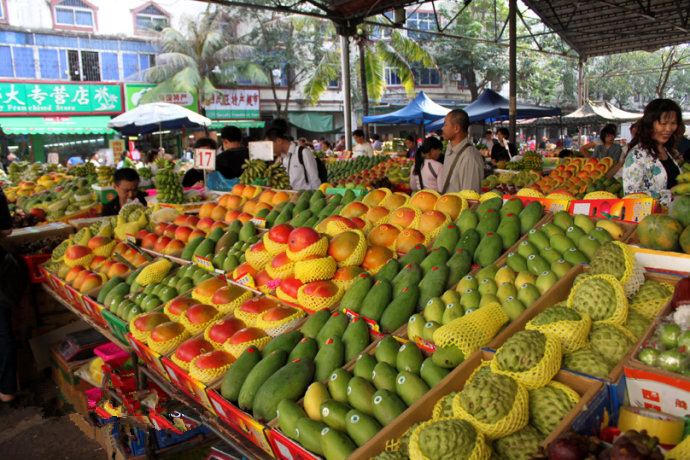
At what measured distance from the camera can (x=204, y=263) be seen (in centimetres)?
312

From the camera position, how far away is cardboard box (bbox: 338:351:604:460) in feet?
3.92

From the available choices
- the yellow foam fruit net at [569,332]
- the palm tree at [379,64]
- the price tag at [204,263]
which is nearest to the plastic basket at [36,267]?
the price tag at [204,263]

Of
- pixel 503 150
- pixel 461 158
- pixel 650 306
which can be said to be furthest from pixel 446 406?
pixel 503 150

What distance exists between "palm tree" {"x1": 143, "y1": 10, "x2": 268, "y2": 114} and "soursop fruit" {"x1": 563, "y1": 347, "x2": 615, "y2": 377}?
2125cm

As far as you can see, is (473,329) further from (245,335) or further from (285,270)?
(285,270)

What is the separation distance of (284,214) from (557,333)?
234 cm

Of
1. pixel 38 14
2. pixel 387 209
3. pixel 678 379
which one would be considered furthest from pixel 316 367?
pixel 38 14

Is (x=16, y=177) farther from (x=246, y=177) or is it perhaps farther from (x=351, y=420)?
(x=351, y=420)

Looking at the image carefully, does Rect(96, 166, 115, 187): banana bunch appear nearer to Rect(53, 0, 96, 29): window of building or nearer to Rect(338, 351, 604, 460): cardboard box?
Rect(338, 351, 604, 460): cardboard box

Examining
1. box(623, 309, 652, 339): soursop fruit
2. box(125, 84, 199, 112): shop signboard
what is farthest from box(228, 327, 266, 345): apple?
box(125, 84, 199, 112): shop signboard

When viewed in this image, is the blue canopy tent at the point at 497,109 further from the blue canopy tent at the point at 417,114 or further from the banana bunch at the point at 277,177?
the banana bunch at the point at 277,177

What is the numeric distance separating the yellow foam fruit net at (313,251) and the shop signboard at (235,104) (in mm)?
21865

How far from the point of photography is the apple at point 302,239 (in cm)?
256

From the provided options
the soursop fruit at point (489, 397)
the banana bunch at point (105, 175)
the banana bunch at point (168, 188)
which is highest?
the banana bunch at point (105, 175)
